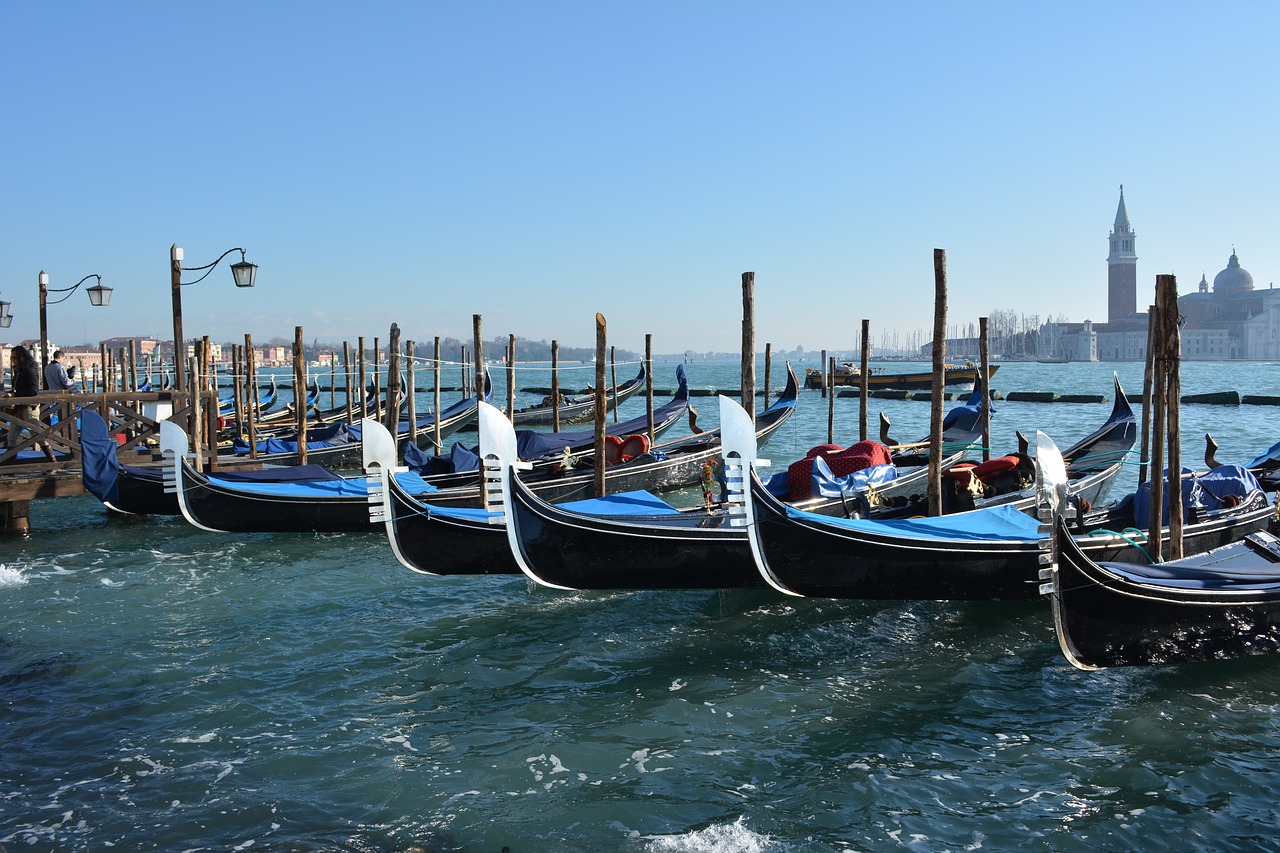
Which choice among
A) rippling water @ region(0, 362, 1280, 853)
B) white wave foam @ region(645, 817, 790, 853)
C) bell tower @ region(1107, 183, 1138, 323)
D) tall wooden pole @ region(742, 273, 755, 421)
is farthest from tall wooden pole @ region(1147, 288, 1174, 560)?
bell tower @ region(1107, 183, 1138, 323)

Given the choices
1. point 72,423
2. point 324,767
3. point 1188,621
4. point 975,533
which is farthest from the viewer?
point 72,423

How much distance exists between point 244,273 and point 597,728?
6.20 meters

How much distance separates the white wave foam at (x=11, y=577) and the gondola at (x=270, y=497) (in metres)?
1.23

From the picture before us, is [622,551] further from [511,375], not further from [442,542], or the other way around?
[511,375]

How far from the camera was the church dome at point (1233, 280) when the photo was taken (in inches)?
3834

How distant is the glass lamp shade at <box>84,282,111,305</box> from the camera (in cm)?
1036

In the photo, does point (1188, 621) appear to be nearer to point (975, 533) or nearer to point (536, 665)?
point (975, 533)

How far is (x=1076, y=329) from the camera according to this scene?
96688mm

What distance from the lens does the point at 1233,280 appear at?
97.8 metres

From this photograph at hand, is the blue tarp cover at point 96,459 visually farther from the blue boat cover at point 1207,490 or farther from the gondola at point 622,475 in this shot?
the blue boat cover at point 1207,490

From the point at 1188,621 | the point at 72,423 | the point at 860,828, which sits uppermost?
the point at 72,423

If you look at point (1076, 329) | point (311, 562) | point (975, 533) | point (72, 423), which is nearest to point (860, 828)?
point (975, 533)

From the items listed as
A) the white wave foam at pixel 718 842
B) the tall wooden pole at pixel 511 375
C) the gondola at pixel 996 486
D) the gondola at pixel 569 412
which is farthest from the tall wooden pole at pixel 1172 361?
the gondola at pixel 569 412

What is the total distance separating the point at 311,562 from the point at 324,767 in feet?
13.3
